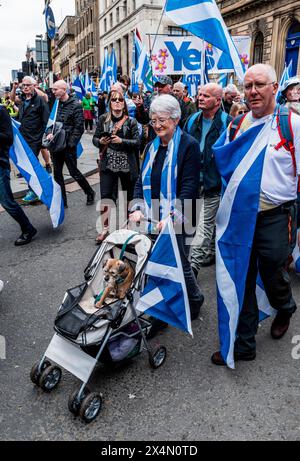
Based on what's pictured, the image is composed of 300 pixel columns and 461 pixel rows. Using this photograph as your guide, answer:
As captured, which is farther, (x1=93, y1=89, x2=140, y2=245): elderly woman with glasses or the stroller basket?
(x1=93, y1=89, x2=140, y2=245): elderly woman with glasses

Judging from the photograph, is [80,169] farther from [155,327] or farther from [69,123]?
[155,327]

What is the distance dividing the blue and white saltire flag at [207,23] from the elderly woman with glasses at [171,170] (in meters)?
1.90

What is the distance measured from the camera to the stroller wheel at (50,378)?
8.40 feet

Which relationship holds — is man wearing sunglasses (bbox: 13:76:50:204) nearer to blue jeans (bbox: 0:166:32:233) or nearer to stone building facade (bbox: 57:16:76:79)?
blue jeans (bbox: 0:166:32:233)

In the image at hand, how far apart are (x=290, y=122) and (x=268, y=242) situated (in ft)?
2.58

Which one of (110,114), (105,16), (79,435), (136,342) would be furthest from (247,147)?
(105,16)

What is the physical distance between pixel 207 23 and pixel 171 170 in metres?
2.46

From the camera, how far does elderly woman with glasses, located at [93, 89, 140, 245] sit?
474 cm

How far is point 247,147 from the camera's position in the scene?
260 cm

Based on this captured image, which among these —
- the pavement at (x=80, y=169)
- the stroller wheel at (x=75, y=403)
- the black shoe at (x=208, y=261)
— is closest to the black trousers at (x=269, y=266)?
the stroller wheel at (x=75, y=403)

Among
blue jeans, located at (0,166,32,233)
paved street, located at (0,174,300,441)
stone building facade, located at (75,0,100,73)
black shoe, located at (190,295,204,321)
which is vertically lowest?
paved street, located at (0,174,300,441)

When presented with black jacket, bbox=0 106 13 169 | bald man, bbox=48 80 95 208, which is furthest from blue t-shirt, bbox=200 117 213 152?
bald man, bbox=48 80 95 208

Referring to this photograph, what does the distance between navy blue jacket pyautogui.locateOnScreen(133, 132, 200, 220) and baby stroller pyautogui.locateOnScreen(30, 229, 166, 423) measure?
0.52 metres

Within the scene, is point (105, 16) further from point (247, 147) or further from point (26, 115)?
point (247, 147)
